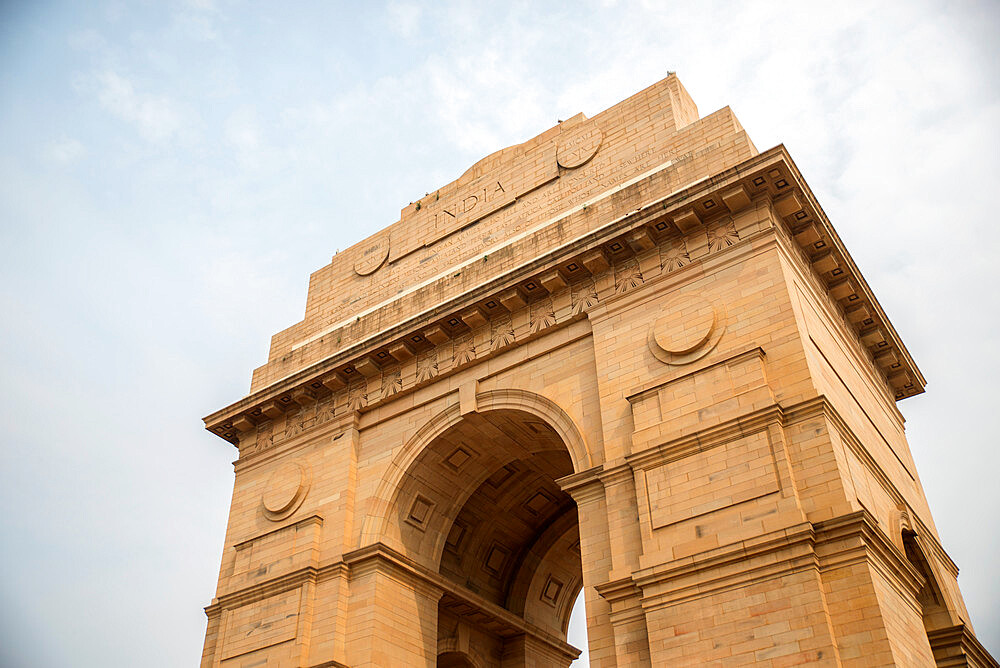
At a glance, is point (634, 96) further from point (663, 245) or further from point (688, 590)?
point (688, 590)

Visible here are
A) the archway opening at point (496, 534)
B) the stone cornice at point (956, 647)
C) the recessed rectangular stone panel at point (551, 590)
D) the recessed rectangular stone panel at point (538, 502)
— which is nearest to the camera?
the stone cornice at point (956, 647)

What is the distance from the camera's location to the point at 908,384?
24.2 metres

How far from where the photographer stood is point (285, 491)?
22.3 m

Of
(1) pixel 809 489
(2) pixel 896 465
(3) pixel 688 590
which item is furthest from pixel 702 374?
(2) pixel 896 465

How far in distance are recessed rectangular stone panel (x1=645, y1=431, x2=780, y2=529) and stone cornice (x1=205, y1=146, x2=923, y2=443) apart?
4.62m

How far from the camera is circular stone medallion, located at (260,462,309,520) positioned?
22.0m

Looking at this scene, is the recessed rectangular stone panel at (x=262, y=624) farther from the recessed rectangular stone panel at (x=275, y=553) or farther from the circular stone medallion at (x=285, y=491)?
the circular stone medallion at (x=285, y=491)

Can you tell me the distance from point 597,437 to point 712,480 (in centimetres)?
313

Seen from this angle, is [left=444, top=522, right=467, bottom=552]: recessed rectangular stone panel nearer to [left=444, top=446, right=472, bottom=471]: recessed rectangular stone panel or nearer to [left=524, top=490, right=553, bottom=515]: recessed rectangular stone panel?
[left=524, top=490, right=553, bottom=515]: recessed rectangular stone panel

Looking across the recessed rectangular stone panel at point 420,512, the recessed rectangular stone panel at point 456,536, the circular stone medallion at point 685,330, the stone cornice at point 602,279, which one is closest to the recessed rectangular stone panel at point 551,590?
the recessed rectangular stone panel at point 456,536

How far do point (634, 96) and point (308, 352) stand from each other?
37.7 ft

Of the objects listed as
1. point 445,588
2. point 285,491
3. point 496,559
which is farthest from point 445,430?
point 496,559

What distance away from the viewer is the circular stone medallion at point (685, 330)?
690 inches

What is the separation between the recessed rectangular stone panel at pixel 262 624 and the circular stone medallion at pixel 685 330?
32.5 ft
